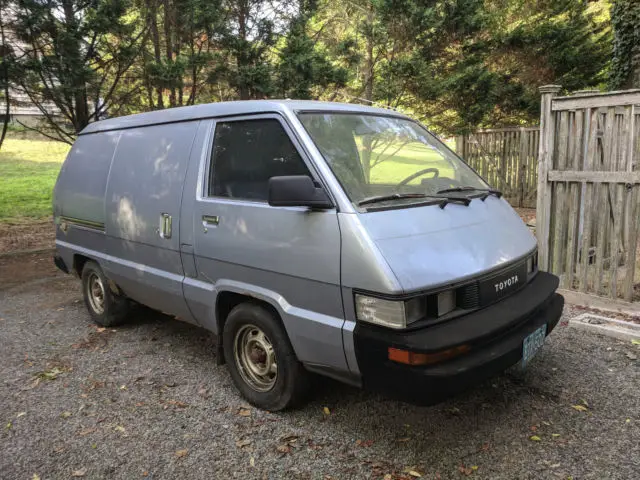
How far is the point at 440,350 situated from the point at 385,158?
1.79m

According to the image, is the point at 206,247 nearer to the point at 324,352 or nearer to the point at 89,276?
the point at 324,352

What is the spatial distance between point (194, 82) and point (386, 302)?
8545 millimetres

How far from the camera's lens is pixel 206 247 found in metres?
3.55

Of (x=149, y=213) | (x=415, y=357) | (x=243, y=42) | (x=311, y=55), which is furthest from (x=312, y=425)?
(x=243, y=42)

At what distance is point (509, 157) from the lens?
12.4 m

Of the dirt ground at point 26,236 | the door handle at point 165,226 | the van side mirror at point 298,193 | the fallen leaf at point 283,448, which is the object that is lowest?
the fallen leaf at point 283,448

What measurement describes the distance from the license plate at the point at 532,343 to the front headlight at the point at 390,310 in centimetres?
75

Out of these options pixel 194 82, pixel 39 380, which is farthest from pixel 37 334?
pixel 194 82

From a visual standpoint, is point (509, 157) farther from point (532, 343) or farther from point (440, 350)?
point (440, 350)

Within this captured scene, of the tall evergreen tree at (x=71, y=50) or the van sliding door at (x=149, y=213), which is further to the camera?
the tall evergreen tree at (x=71, y=50)

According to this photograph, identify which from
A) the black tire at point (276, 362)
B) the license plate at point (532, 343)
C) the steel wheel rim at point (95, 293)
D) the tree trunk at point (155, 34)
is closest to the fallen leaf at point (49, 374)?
the steel wheel rim at point (95, 293)

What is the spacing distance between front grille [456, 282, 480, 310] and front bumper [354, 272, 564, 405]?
0.06 metres

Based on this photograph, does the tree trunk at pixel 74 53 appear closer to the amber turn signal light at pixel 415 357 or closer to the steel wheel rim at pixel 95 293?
the steel wheel rim at pixel 95 293

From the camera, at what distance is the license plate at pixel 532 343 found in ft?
9.62
